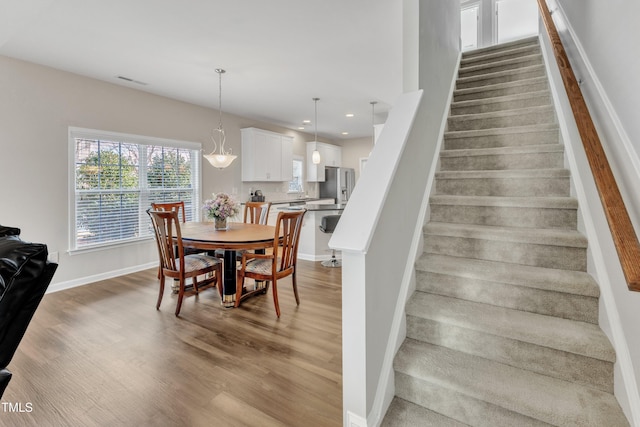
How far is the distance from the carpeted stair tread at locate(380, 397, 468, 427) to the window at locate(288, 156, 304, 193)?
6158 millimetres

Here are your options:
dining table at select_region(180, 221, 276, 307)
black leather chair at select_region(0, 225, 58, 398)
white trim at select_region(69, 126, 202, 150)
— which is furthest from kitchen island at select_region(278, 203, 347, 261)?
black leather chair at select_region(0, 225, 58, 398)

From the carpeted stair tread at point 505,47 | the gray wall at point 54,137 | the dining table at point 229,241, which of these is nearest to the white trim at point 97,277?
the gray wall at point 54,137

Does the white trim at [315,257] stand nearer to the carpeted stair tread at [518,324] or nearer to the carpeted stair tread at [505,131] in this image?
the carpeted stair tread at [505,131]

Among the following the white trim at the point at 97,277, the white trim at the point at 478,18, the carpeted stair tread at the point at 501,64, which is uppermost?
the white trim at the point at 478,18

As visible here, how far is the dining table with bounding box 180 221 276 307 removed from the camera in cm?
284

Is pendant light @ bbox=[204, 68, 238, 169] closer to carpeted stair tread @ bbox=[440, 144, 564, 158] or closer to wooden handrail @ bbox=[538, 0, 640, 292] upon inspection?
carpeted stair tread @ bbox=[440, 144, 564, 158]

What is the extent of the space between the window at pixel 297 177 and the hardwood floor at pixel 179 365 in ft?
14.7

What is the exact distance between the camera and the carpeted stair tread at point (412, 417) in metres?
1.40

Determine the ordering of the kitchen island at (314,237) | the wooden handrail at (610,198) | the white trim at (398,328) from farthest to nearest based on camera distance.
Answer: the kitchen island at (314,237), the white trim at (398,328), the wooden handrail at (610,198)

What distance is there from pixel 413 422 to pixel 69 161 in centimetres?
438

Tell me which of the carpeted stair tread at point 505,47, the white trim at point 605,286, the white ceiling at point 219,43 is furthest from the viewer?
the carpeted stair tread at point 505,47

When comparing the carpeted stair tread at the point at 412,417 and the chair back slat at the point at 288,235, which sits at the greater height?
the chair back slat at the point at 288,235

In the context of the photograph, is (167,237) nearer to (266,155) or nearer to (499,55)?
(266,155)

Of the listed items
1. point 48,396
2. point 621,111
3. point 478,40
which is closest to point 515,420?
point 621,111
